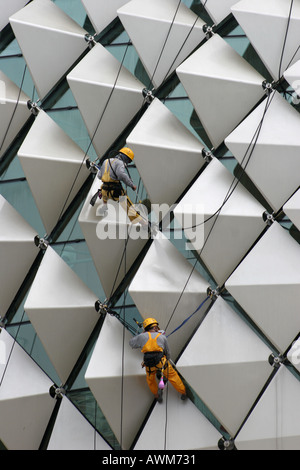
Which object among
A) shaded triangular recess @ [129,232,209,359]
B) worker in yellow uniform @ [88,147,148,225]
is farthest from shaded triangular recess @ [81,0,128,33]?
shaded triangular recess @ [129,232,209,359]

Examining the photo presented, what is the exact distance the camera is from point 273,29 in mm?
14680

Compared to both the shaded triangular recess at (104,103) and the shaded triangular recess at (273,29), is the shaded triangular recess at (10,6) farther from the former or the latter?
the shaded triangular recess at (273,29)

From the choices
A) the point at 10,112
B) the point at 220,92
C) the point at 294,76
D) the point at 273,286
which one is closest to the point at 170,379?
the point at 273,286

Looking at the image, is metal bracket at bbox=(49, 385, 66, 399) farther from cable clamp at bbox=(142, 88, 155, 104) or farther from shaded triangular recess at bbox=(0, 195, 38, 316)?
cable clamp at bbox=(142, 88, 155, 104)

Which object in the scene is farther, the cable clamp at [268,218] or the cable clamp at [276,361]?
the cable clamp at [268,218]

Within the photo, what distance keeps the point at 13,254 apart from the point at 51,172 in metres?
1.92

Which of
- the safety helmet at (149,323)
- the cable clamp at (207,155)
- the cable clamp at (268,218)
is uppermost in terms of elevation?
the cable clamp at (207,155)

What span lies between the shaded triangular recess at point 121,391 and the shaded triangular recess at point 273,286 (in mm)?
2475

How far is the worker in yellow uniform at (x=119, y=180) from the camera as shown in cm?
1409

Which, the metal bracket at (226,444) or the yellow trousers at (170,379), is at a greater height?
the yellow trousers at (170,379)

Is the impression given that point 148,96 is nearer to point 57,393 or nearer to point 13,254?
point 13,254

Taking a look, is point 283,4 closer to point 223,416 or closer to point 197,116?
point 197,116

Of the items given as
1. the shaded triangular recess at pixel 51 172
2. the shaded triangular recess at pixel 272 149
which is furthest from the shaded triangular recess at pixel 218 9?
the shaded triangular recess at pixel 51 172

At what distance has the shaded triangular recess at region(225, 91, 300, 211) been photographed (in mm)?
13891
